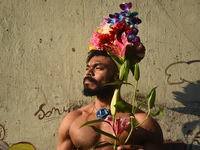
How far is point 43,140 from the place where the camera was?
7.73 ft

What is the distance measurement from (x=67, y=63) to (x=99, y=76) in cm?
69

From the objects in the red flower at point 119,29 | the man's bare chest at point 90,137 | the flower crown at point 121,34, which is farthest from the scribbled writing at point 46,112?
the red flower at point 119,29

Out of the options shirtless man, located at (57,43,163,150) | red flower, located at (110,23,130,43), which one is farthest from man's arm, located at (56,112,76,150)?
red flower, located at (110,23,130,43)

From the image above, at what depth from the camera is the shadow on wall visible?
2428 millimetres

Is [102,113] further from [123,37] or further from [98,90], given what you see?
[123,37]

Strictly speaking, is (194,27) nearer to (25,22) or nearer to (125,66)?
(125,66)

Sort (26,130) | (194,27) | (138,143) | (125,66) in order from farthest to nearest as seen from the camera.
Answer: (194,27) → (26,130) → (138,143) → (125,66)

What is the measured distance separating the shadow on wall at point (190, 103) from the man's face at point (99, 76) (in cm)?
91

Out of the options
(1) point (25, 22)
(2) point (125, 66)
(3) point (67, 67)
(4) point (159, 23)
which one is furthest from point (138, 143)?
(1) point (25, 22)

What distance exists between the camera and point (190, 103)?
2457 millimetres

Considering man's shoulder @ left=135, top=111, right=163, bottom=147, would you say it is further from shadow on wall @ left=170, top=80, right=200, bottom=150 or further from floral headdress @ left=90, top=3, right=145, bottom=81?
shadow on wall @ left=170, top=80, right=200, bottom=150

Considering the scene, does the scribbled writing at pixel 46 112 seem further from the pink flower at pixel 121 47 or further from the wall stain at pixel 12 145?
the pink flower at pixel 121 47

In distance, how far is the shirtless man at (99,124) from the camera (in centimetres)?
177

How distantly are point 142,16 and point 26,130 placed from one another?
166 cm
